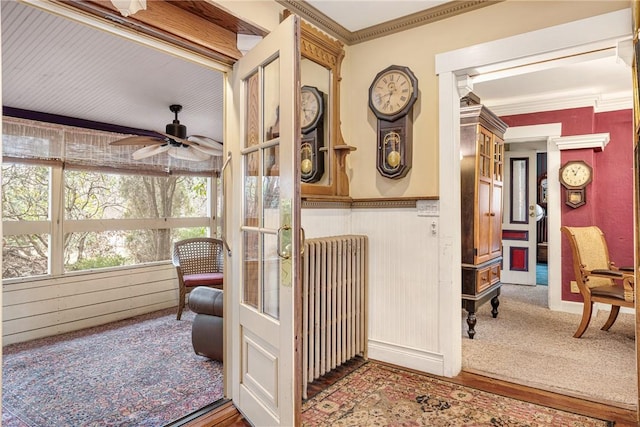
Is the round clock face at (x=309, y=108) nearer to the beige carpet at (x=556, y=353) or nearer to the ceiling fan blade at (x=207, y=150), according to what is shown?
the ceiling fan blade at (x=207, y=150)

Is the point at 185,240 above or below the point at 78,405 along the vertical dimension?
above

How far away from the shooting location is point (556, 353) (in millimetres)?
3211

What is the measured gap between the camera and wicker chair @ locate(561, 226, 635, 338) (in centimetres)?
333

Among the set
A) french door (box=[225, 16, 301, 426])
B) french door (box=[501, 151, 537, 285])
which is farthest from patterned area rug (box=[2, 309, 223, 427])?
french door (box=[501, 151, 537, 285])

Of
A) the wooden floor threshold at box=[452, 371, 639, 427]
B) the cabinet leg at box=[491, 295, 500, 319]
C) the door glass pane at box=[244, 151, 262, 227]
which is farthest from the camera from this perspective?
the cabinet leg at box=[491, 295, 500, 319]

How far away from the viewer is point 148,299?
4.82 meters

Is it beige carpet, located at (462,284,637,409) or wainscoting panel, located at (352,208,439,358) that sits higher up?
wainscoting panel, located at (352,208,439,358)

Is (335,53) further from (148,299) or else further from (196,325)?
(148,299)

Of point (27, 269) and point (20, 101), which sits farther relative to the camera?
point (27, 269)

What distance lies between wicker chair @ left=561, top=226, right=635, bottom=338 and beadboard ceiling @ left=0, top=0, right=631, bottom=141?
1.60 meters

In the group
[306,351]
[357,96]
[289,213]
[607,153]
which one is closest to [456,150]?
[357,96]

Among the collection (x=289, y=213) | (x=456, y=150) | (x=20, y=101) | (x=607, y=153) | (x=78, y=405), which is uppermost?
(x=20, y=101)

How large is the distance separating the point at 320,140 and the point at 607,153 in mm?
3895

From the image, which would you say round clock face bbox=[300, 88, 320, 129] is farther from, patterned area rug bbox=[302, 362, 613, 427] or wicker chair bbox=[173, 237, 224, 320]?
wicker chair bbox=[173, 237, 224, 320]
